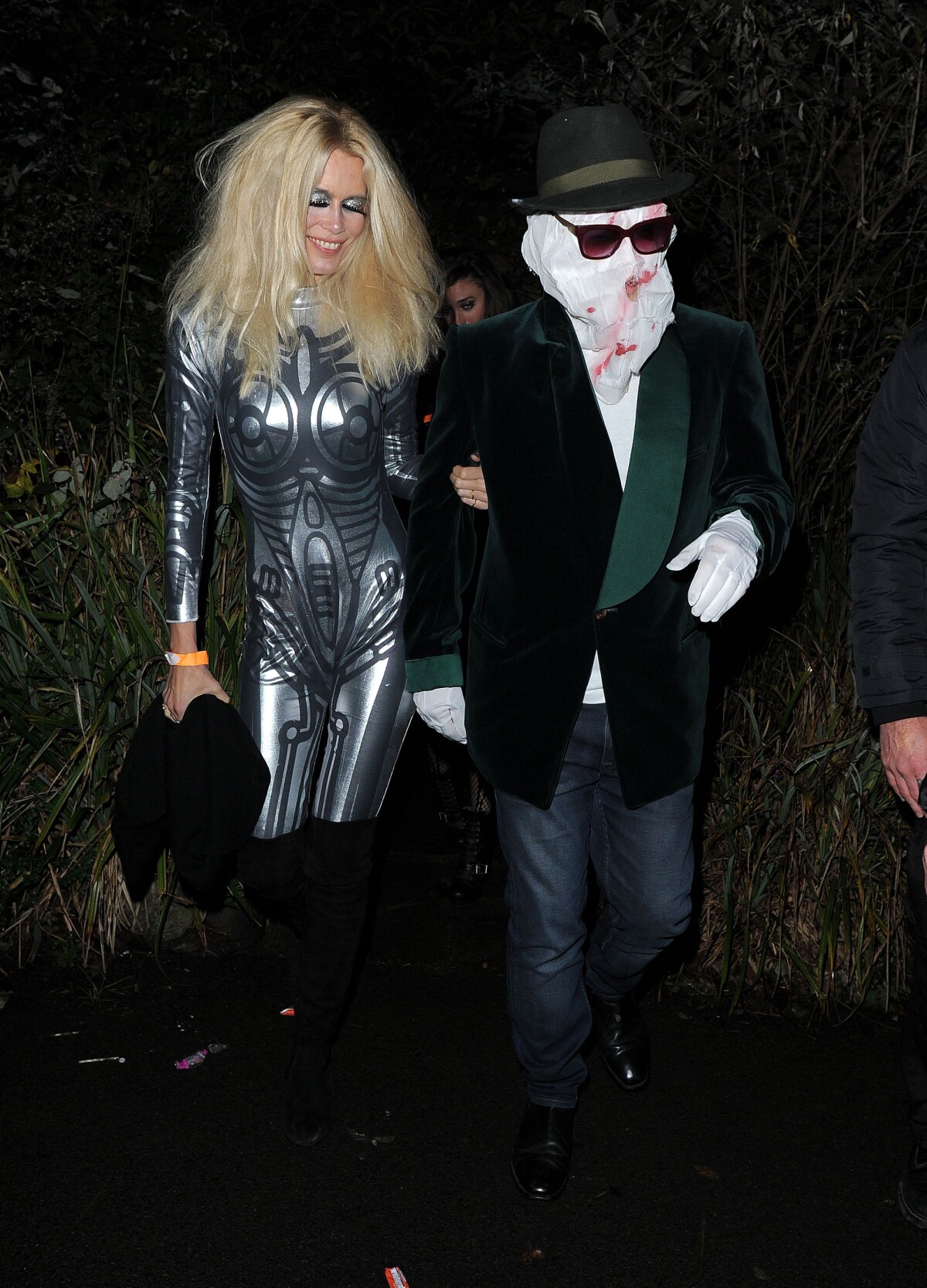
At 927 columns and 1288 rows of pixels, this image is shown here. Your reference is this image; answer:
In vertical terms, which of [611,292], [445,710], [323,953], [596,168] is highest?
[596,168]

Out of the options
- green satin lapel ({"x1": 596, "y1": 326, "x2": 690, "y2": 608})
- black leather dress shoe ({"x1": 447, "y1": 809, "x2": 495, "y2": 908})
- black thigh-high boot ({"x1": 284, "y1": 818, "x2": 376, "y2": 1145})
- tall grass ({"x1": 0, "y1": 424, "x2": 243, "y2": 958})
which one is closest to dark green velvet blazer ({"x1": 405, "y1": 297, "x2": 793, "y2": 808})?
green satin lapel ({"x1": 596, "y1": 326, "x2": 690, "y2": 608})

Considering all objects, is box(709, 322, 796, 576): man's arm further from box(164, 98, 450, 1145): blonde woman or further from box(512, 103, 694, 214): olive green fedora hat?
box(164, 98, 450, 1145): blonde woman

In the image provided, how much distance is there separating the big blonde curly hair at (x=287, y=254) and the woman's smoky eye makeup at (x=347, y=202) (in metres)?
0.02

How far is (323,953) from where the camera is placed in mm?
3162

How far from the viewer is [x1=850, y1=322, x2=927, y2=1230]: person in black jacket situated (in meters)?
2.64

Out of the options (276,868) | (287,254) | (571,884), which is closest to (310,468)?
(287,254)

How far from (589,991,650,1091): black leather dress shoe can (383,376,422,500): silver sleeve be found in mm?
1464

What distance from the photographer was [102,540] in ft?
13.8

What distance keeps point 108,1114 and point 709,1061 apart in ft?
5.29

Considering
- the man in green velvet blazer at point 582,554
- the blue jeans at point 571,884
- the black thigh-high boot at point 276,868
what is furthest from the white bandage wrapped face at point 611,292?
the black thigh-high boot at point 276,868

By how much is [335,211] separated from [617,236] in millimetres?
774

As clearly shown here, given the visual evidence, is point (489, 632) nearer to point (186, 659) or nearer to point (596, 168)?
point (186, 659)

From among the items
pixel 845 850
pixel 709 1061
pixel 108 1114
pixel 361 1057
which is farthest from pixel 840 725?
pixel 108 1114

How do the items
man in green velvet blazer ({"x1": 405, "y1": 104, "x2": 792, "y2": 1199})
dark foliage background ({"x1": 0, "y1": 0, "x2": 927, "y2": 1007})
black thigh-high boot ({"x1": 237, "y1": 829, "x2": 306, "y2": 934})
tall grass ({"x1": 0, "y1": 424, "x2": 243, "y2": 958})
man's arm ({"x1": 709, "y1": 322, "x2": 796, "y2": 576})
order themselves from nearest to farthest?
1. man in green velvet blazer ({"x1": 405, "y1": 104, "x2": 792, "y2": 1199})
2. man's arm ({"x1": 709, "y1": 322, "x2": 796, "y2": 576})
3. black thigh-high boot ({"x1": 237, "y1": 829, "x2": 306, "y2": 934})
4. dark foliage background ({"x1": 0, "y1": 0, "x2": 927, "y2": 1007})
5. tall grass ({"x1": 0, "y1": 424, "x2": 243, "y2": 958})
